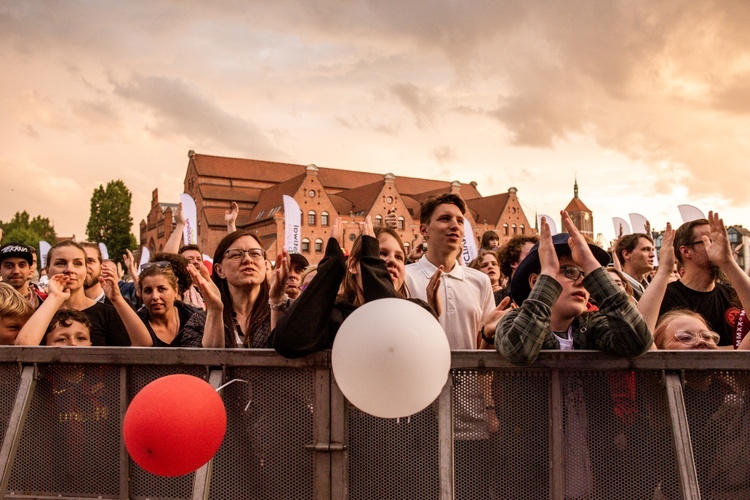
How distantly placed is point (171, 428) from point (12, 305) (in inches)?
94.3

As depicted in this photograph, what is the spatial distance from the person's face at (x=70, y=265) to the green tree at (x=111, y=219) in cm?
7153

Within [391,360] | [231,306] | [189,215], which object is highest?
[189,215]

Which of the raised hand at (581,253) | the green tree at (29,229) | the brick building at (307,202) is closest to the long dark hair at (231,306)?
the raised hand at (581,253)

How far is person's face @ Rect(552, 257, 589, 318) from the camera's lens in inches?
128

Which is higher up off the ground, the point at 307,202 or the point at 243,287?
the point at 307,202

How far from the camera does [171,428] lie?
2598 mm

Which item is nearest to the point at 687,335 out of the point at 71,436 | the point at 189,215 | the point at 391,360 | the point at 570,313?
the point at 570,313

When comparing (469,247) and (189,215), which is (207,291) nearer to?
(189,215)

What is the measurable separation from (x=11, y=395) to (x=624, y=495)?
3.10 meters

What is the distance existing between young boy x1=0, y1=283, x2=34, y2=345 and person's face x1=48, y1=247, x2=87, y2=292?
654 millimetres

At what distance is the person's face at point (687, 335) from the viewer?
3.50 metres

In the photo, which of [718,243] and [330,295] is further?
[718,243]

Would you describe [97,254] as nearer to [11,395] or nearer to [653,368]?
[11,395]

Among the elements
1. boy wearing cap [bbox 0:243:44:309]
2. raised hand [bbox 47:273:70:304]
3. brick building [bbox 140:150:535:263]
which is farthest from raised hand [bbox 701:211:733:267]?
brick building [bbox 140:150:535:263]
